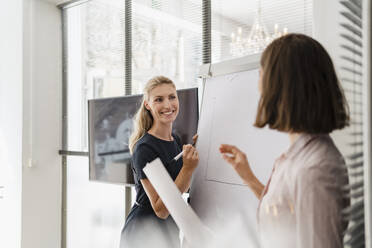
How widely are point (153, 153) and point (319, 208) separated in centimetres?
92

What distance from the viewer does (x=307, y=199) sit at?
2.60 ft

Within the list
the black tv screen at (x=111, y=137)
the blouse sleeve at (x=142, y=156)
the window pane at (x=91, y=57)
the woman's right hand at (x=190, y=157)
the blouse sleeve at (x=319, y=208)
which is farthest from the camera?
the window pane at (x=91, y=57)

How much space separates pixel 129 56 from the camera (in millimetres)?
2500

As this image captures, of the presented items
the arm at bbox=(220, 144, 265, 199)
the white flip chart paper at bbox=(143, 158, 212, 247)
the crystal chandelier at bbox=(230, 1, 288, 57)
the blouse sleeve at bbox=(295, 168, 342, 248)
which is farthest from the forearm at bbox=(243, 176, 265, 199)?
the crystal chandelier at bbox=(230, 1, 288, 57)

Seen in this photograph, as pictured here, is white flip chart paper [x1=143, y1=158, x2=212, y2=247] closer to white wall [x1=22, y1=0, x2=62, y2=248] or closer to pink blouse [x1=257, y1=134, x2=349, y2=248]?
pink blouse [x1=257, y1=134, x2=349, y2=248]

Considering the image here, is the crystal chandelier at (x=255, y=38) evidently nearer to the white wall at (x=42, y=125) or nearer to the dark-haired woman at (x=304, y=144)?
the dark-haired woman at (x=304, y=144)

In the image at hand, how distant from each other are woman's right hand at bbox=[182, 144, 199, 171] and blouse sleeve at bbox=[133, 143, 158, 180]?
242 millimetres

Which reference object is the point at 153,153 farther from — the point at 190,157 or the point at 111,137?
the point at 111,137

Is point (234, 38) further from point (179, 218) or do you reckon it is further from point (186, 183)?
point (179, 218)

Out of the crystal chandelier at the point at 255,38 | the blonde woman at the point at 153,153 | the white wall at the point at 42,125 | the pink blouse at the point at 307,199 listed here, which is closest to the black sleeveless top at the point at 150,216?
the blonde woman at the point at 153,153

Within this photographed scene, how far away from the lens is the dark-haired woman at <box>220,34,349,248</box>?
79cm

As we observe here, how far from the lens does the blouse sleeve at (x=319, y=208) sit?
2.59 feet

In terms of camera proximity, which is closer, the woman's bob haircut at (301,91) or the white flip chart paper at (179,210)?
the woman's bob haircut at (301,91)
